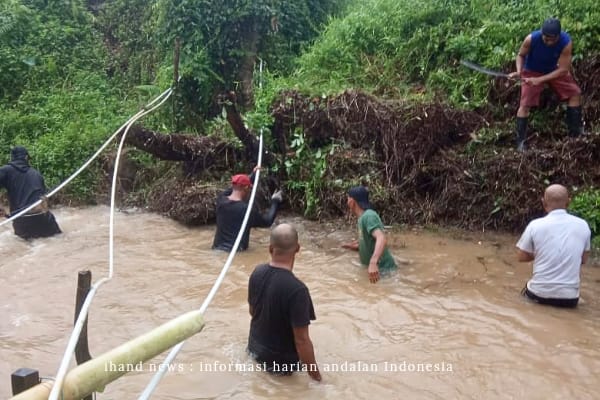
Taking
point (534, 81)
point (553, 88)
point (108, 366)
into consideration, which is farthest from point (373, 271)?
point (108, 366)

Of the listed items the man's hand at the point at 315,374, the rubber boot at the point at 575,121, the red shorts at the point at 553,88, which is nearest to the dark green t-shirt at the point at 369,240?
the man's hand at the point at 315,374

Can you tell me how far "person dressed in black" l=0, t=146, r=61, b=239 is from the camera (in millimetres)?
8430

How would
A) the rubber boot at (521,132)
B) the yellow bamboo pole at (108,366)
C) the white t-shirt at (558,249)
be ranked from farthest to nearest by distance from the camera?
the rubber boot at (521,132), the white t-shirt at (558,249), the yellow bamboo pole at (108,366)

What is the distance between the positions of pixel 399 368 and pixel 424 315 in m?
1.07

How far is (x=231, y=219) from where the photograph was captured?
24.6 ft

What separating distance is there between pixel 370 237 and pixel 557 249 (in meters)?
1.81

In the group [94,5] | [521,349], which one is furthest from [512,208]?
[94,5]

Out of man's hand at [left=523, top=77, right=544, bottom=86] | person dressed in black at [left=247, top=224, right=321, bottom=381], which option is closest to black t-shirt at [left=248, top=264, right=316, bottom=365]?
person dressed in black at [left=247, top=224, right=321, bottom=381]

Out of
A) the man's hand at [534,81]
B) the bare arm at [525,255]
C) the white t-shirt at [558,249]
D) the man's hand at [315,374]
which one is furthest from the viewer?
the man's hand at [534,81]

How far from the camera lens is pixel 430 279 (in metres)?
6.69

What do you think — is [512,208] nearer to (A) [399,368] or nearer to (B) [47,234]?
(A) [399,368]

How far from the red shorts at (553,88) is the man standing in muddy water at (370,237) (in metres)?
2.81

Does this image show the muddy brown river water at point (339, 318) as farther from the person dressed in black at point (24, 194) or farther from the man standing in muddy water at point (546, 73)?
the man standing in muddy water at point (546, 73)

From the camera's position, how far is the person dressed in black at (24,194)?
8.43m
